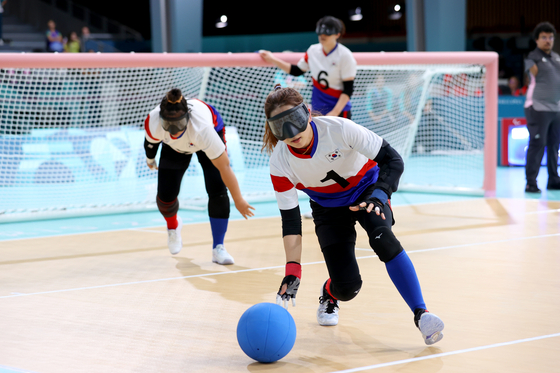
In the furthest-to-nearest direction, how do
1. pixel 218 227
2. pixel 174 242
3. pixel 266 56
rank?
pixel 266 56 → pixel 174 242 → pixel 218 227

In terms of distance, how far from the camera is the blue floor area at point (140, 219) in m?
6.80

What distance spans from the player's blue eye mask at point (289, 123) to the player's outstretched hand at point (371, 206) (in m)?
0.45

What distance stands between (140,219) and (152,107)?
148cm

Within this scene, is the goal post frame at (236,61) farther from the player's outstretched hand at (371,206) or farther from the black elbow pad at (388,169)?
the player's outstretched hand at (371,206)

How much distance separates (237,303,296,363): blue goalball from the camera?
2920 mm

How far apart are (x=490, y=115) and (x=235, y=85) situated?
3.17 meters

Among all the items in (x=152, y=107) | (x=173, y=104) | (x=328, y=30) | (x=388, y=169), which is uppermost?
(x=328, y=30)

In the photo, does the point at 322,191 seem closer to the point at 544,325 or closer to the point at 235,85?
the point at 544,325

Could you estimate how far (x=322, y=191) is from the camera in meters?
3.43

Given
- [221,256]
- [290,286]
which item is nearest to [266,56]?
[221,256]

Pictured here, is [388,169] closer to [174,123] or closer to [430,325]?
[430,325]

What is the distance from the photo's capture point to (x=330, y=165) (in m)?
3.29

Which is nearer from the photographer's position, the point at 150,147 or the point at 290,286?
the point at 290,286

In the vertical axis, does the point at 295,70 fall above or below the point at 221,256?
above
